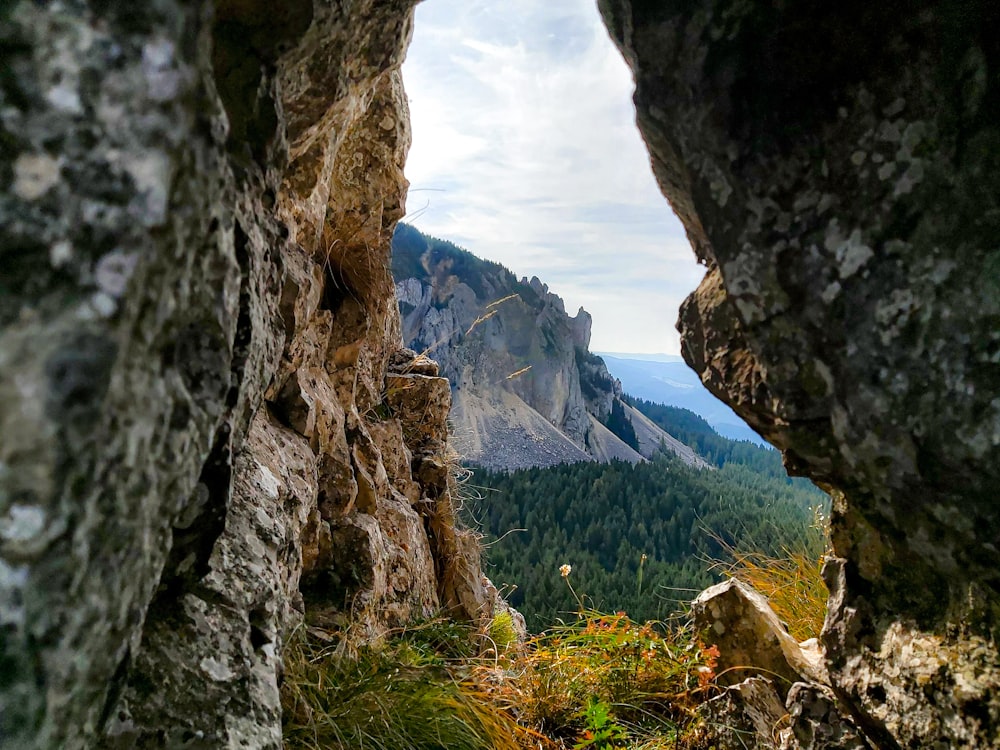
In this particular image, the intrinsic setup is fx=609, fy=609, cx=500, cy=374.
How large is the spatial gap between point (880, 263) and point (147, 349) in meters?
2.09

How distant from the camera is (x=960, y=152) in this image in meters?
1.90

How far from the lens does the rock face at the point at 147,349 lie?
1032mm

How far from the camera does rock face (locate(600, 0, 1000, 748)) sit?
6.11ft

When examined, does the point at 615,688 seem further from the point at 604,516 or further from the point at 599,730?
the point at 604,516

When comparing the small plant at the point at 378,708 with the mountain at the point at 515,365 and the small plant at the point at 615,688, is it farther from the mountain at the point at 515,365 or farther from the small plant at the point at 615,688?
the mountain at the point at 515,365

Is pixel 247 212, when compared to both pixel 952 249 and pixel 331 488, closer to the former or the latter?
pixel 952 249

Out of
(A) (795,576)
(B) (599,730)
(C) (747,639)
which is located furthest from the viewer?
(A) (795,576)

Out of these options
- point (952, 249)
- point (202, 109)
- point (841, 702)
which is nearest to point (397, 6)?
point (202, 109)

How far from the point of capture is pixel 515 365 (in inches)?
3999

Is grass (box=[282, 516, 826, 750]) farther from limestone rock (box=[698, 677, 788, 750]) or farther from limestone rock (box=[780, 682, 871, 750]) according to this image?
limestone rock (box=[780, 682, 871, 750])

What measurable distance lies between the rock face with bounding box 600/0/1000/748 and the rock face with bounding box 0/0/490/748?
58.3 inches

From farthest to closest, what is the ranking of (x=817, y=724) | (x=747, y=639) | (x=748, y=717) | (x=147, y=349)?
(x=747, y=639)
(x=748, y=717)
(x=817, y=724)
(x=147, y=349)

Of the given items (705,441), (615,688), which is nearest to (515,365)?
(705,441)

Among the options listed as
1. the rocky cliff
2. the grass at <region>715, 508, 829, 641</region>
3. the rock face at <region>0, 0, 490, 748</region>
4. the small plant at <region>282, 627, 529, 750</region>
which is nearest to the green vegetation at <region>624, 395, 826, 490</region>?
the grass at <region>715, 508, 829, 641</region>
